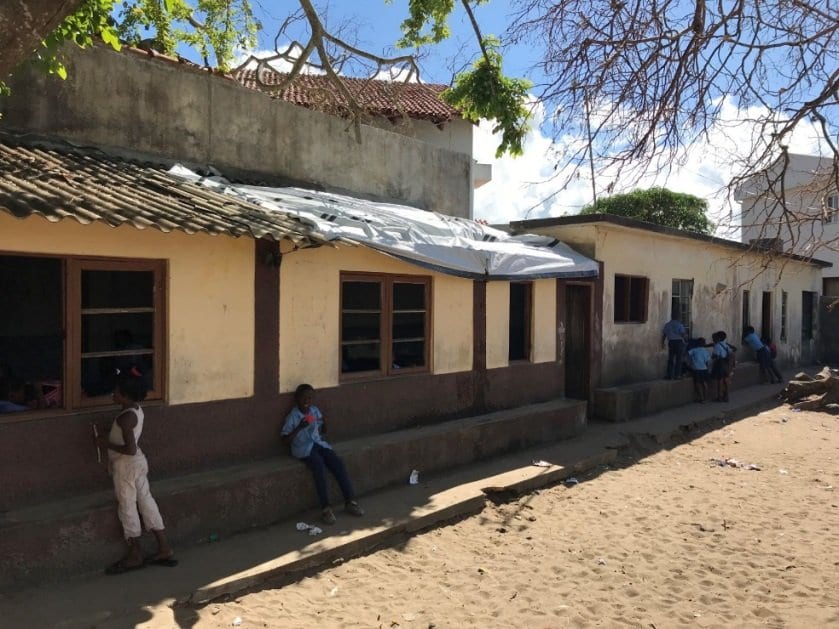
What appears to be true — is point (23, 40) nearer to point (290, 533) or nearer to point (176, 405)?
point (176, 405)

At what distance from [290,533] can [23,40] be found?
410 centimetres

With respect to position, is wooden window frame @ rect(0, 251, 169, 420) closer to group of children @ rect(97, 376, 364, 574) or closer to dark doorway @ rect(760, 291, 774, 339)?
group of children @ rect(97, 376, 364, 574)

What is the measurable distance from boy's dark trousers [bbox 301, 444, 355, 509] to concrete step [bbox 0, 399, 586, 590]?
5.3 inches

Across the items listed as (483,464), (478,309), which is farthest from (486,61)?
(483,464)

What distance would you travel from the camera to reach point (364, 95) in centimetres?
1412

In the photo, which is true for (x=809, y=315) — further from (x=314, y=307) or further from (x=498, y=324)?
(x=314, y=307)

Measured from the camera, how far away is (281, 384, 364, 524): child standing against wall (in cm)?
614

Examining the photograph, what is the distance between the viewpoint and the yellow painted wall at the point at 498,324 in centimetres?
920

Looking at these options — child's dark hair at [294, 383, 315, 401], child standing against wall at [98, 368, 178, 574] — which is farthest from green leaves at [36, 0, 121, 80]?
child's dark hair at [294, 383, 315, 401]

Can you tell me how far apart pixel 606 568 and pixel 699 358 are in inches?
345

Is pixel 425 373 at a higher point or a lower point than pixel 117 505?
higher

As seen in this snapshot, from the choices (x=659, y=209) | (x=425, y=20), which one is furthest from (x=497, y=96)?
(x=659, y=209)

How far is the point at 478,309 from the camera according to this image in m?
8.98

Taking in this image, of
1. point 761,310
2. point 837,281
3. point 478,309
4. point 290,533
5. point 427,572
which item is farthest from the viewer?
point 837,281
